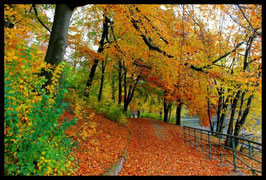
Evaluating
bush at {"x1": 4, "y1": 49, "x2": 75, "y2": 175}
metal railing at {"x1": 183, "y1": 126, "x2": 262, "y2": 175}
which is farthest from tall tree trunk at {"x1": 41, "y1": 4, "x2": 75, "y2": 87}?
metal railing at {"x1": 183, "y1": 126, "x2": 262, "y2": 175}

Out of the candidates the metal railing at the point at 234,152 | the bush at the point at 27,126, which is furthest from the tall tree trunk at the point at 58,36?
the metal railing at the point at 234,152

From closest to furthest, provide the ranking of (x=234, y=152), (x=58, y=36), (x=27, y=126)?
(x=27, y=126) < (x=58, y=36) < (x=234, y=152)

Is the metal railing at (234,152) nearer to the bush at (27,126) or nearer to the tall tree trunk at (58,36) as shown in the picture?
the bush at (27,126)

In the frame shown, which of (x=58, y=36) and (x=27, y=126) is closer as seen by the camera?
(x=27, y=126)

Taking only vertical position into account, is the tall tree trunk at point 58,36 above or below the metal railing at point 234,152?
above

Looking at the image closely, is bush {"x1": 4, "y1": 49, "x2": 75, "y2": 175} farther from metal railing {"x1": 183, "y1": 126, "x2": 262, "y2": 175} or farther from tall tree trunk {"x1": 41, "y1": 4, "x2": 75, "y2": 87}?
metal railing {"x1": 183, "y1": 126, "x2": 262, "y2": 175}

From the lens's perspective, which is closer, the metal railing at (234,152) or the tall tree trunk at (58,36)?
the tall tree trunk at (58,36)

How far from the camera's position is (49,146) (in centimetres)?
273

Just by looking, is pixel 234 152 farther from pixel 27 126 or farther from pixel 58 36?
pixel 58 36

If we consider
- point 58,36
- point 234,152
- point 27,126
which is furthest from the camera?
point 234,152

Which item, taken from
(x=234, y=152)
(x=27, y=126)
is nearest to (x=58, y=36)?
(x=27, y=126)

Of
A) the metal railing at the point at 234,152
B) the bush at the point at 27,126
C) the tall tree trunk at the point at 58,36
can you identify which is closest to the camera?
the bush at the point at 27,126

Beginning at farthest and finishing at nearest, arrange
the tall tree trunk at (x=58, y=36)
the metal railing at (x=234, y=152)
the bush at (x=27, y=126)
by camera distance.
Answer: the metal railing at (x=234, y=152), the tall tree trunk at (x=58, y=36), the bush at (x=27, y=126)
